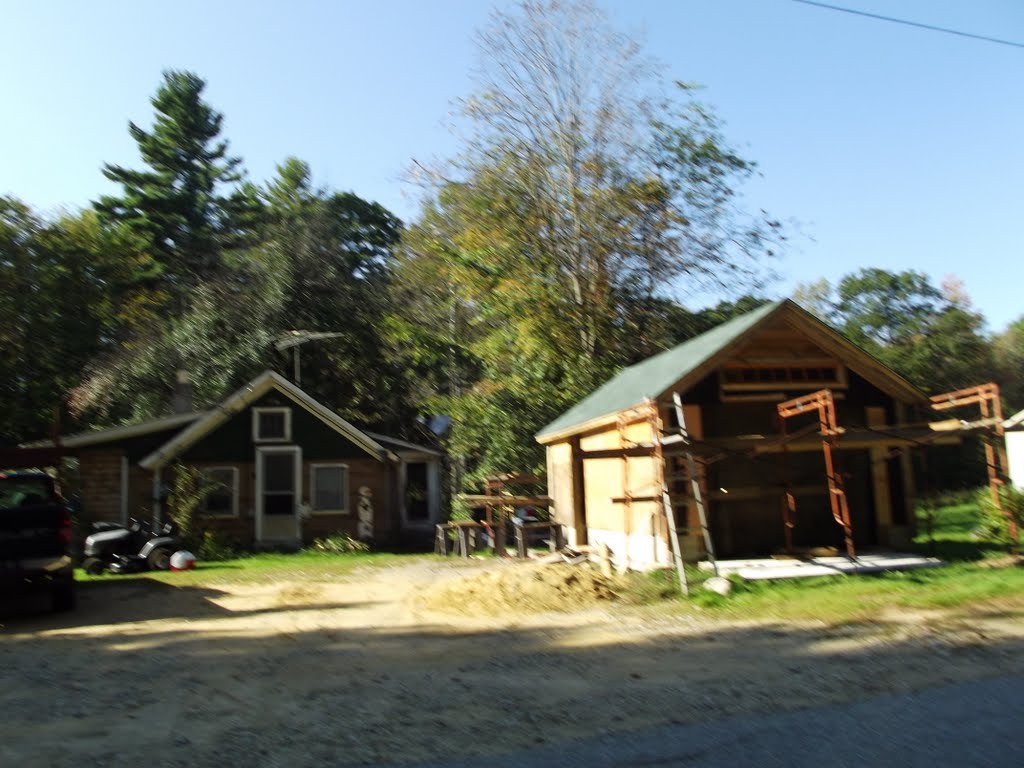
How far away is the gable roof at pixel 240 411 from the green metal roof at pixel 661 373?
18.9 feet

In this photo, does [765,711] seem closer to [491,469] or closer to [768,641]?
[768,641]

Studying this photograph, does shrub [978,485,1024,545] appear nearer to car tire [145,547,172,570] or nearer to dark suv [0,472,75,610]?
dark suv [0,472,75,610]

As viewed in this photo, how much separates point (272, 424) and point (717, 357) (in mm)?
12767

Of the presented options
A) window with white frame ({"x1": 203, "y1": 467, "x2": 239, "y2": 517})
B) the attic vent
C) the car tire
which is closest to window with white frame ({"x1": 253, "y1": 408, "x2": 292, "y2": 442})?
window with white frame ({"x1": 203, "y1": 467, "x2": 239, "y2": 517})

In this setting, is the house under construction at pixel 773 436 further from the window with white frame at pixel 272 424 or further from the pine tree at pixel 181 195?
the pine tree at pixel 181 195

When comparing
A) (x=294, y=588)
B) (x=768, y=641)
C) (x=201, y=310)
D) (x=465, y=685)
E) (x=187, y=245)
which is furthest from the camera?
(x=187, y=245)

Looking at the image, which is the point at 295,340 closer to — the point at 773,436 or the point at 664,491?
the point at 773,436

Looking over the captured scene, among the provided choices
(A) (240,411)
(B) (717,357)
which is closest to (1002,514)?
(B) (717,357)

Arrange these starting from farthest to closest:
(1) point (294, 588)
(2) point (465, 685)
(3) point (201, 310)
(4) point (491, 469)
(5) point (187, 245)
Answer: (5) point (187, 245), (3) point (201, 310), (4) point (491, 469), (1) point (294, 588), (2) point (465, 685)

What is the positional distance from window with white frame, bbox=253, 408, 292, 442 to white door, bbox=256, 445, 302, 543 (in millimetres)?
286

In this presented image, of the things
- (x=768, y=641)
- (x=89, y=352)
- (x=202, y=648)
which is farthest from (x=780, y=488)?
(x=89, y=352)

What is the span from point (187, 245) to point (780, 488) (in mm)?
30381

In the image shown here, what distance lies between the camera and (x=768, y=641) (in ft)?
25.0

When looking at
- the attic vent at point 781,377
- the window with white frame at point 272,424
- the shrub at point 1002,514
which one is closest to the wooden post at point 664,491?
the attic vent at point 781,377
